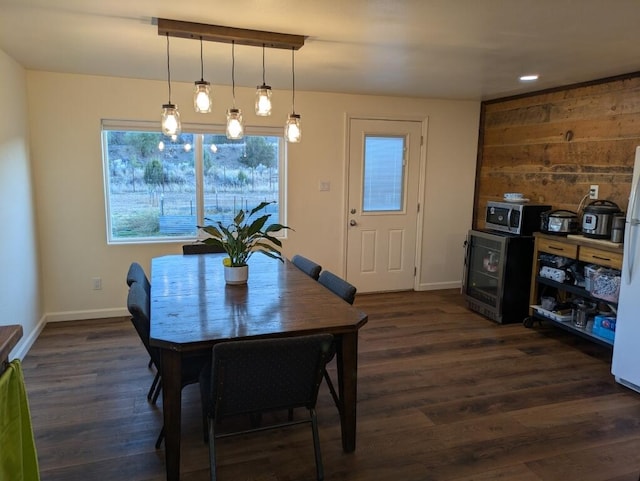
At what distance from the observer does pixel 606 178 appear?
3.90 m

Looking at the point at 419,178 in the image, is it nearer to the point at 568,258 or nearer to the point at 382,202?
the point at 382,202

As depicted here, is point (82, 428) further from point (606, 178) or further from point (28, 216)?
point (606, 178)

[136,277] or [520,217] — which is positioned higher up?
[520,217]

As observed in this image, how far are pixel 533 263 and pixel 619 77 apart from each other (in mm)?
1729

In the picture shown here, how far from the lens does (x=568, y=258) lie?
158 inches

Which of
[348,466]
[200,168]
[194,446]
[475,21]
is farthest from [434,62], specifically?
[194,446]

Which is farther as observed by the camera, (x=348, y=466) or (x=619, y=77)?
(x=619, y=77)

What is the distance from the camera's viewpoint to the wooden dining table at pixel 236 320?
1.96 m

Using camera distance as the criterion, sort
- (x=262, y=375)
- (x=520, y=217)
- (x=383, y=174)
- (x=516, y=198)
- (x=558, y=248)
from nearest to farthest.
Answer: (x=262, y=375) < (x=558, y=248) < (x=520, y=217) < (x=516, y=198) < (x=383, y=174)

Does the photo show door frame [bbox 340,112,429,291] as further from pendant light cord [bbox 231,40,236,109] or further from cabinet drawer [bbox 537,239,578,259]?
cabinet drawer [bbox 537,239,578,259]

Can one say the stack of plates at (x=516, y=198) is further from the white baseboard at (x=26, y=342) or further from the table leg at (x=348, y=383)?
the white baseboard at (x=26, y=342)

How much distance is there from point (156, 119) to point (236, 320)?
2883mm

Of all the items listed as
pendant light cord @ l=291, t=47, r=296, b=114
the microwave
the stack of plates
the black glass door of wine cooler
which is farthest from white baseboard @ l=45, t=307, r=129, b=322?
the stack of plates

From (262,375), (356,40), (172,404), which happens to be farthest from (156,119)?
(262,375)
